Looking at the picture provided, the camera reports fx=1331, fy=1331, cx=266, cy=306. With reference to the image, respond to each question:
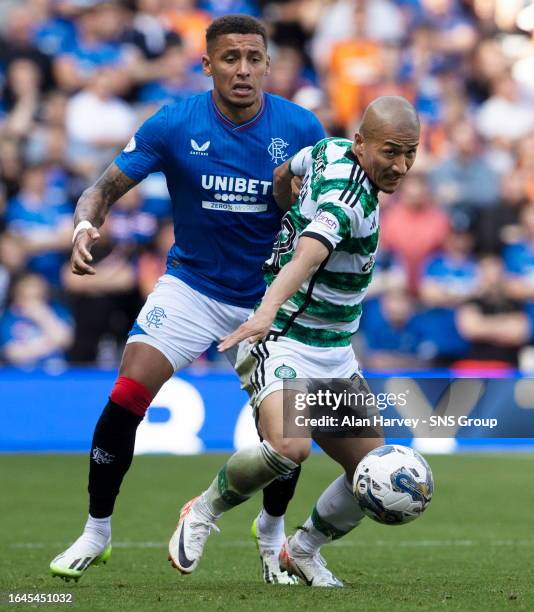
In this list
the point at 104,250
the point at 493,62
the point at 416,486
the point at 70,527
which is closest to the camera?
the point at 416,486

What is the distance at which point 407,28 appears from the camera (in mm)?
17562

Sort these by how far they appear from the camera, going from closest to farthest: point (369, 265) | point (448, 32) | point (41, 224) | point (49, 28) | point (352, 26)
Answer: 1. point (369, 265)
2. point (41, 224)
3. point (49, 28)
4. point (352, 26)
5. point (448, 32)

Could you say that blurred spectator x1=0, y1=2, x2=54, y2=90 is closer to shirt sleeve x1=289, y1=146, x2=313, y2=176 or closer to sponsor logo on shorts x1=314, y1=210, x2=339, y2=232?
shirt sleeve x1=289, y1=146, x2=313, y2=176

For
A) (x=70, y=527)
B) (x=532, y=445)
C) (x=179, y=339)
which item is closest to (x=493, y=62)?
(x=532, y=445)

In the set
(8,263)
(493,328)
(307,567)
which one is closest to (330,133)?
(493,328)

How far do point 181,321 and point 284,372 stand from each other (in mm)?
1045

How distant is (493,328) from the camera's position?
48.9 feet

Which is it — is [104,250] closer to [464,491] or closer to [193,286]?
[464,491]

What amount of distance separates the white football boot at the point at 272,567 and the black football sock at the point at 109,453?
884 millimetres

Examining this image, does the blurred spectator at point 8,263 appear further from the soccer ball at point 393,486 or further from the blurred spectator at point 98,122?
the soccer ball at point 393,486

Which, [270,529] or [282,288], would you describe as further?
[270,529]

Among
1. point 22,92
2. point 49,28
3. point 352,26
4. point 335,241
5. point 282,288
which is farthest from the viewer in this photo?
point 352,26

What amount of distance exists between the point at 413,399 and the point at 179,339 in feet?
4.27

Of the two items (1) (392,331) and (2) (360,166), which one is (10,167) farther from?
(2) (360,166)
